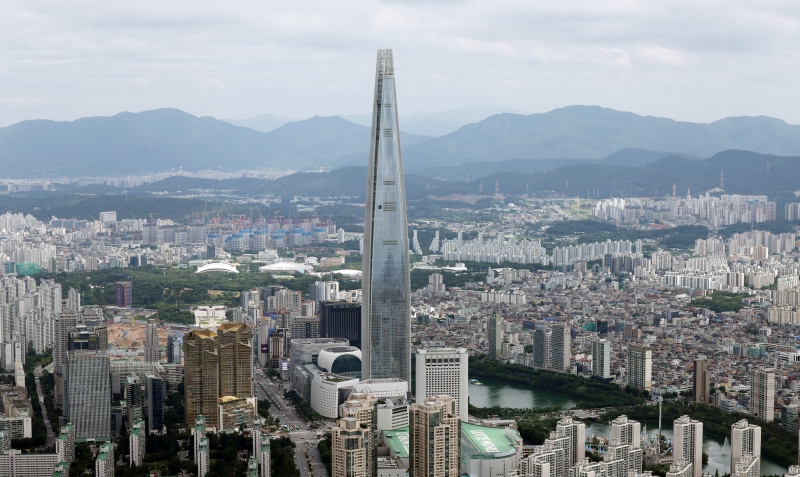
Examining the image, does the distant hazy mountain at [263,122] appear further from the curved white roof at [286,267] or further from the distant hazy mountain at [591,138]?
the curved white roof at [286,267]

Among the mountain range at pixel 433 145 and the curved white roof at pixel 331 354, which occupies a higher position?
the mountain range at pixel 433 145

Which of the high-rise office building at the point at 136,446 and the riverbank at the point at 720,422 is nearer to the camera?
the high-rise office building at the point at 136,446

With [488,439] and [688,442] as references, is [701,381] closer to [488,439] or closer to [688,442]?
[688,442]

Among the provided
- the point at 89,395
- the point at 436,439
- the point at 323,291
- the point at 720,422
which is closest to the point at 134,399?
the point at 89,395

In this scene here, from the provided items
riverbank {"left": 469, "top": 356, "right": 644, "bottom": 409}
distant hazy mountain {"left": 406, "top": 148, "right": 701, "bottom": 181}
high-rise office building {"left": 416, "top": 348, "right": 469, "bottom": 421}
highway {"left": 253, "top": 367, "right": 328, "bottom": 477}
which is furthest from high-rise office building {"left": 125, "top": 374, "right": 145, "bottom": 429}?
distant hazy mountain {"left": 406, "top": 148, "right": 701, "bottom": 181}

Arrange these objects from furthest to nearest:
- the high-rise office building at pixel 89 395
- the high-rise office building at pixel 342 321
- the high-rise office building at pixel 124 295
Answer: the high-rise office building at pixel 124 295, the high-rise office building at pixel 342 321, the high-rise office building at pixel 89 395

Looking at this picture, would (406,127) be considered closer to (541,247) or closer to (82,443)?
(541,247)

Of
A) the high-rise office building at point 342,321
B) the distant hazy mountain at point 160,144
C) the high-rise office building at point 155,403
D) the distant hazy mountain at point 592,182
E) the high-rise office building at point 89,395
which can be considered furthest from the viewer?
the distant hazy mountain at point 160,144

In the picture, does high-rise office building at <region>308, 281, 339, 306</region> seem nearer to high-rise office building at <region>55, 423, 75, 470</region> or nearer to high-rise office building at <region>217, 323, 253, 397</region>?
high-rise office building at <region>217, 323, 253, 397</region>

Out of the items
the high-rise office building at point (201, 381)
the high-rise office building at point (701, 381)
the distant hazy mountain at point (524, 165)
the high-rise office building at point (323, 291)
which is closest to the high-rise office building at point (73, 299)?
the high-rise office building at point (323, 291)
